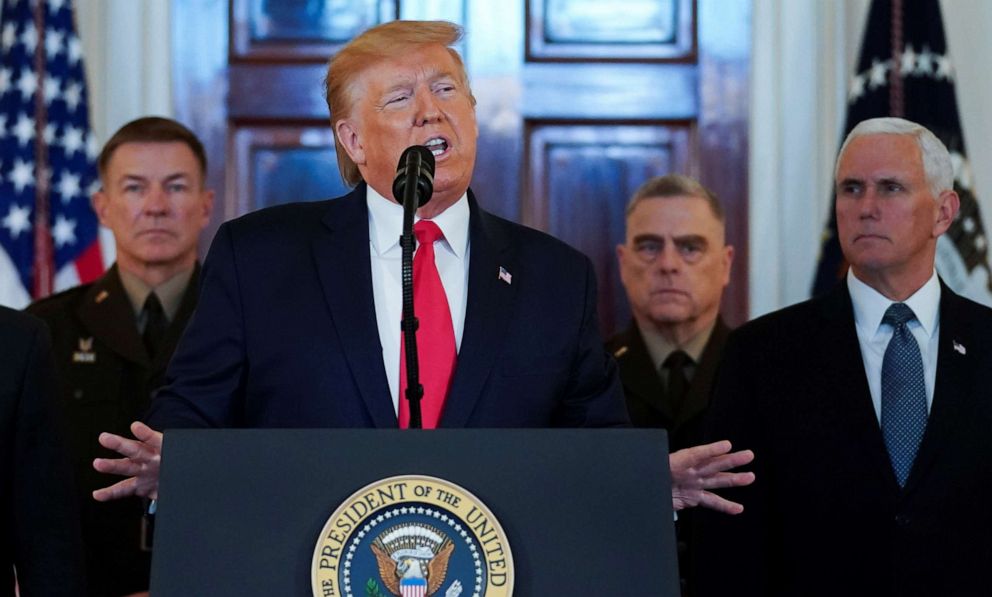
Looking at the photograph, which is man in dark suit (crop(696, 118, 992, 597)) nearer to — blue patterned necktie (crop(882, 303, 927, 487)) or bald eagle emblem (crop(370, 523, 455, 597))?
blue patterned necktie (crop(882, 303, 927, 487))

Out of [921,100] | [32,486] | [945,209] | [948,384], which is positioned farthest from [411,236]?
[921,100]

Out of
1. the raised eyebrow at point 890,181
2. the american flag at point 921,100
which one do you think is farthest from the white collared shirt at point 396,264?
the american flag at point 921,100

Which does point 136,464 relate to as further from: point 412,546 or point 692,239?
point 692,239

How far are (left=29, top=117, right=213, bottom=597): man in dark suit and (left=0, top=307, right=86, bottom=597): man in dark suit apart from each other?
Result: 0.92m

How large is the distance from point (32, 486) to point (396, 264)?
0.80 meters

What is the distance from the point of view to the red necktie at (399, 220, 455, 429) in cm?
226

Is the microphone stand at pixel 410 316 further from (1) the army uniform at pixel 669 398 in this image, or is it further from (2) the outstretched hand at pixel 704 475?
(1) the army uniform at pixel 669 398

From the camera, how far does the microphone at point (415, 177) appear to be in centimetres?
197

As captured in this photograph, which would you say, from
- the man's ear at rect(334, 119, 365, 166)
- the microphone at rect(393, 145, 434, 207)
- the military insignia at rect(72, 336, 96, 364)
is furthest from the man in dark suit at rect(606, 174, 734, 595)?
the microphone at rect(393, 145, 434, 207)

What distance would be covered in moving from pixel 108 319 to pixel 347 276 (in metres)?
1.68

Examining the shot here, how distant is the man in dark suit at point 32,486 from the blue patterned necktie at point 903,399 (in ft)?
5.09

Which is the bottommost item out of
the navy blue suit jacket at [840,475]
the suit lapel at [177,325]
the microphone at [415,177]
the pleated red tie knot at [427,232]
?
the navy blue suit jacket at [840,475]

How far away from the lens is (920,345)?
315 cm

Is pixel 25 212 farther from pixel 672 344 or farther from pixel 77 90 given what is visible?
pixel 672 344
